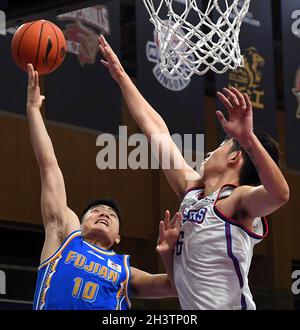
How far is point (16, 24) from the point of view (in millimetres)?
4840

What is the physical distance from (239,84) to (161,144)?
Answer: 5416 mm

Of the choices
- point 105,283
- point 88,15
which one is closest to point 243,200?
point 105,283

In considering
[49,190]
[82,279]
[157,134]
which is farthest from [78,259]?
[157,134]

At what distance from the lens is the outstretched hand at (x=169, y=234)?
3283mm

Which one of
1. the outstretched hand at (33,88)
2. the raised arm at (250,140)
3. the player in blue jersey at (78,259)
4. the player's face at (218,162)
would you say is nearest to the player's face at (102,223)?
the player in blue jersey at (78,259)

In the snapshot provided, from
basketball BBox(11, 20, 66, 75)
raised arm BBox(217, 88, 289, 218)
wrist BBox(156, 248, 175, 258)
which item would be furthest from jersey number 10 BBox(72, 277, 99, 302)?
raised arm BBox(217, 88, 289, 218)

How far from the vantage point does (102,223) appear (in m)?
4.26

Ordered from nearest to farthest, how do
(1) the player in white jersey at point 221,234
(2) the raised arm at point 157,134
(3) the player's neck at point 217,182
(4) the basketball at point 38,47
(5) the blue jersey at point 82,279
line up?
(1) the player in white jersey at point 221,234
(3) the player's neck at point 217,182
(2) the raised arm at point 157,134
(5) the blue jersey at point 82,279
(4) the basketball at point 38,47

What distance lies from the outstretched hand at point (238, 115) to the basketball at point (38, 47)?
5.44 ft

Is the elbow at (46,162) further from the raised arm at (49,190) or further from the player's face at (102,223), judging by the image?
the player's face at (102,223)

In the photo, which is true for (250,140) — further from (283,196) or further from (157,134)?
(157,134)

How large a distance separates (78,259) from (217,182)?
38.9 inches

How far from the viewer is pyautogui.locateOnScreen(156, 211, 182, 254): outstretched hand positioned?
328cm

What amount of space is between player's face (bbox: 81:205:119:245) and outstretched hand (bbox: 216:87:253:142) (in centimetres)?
143
